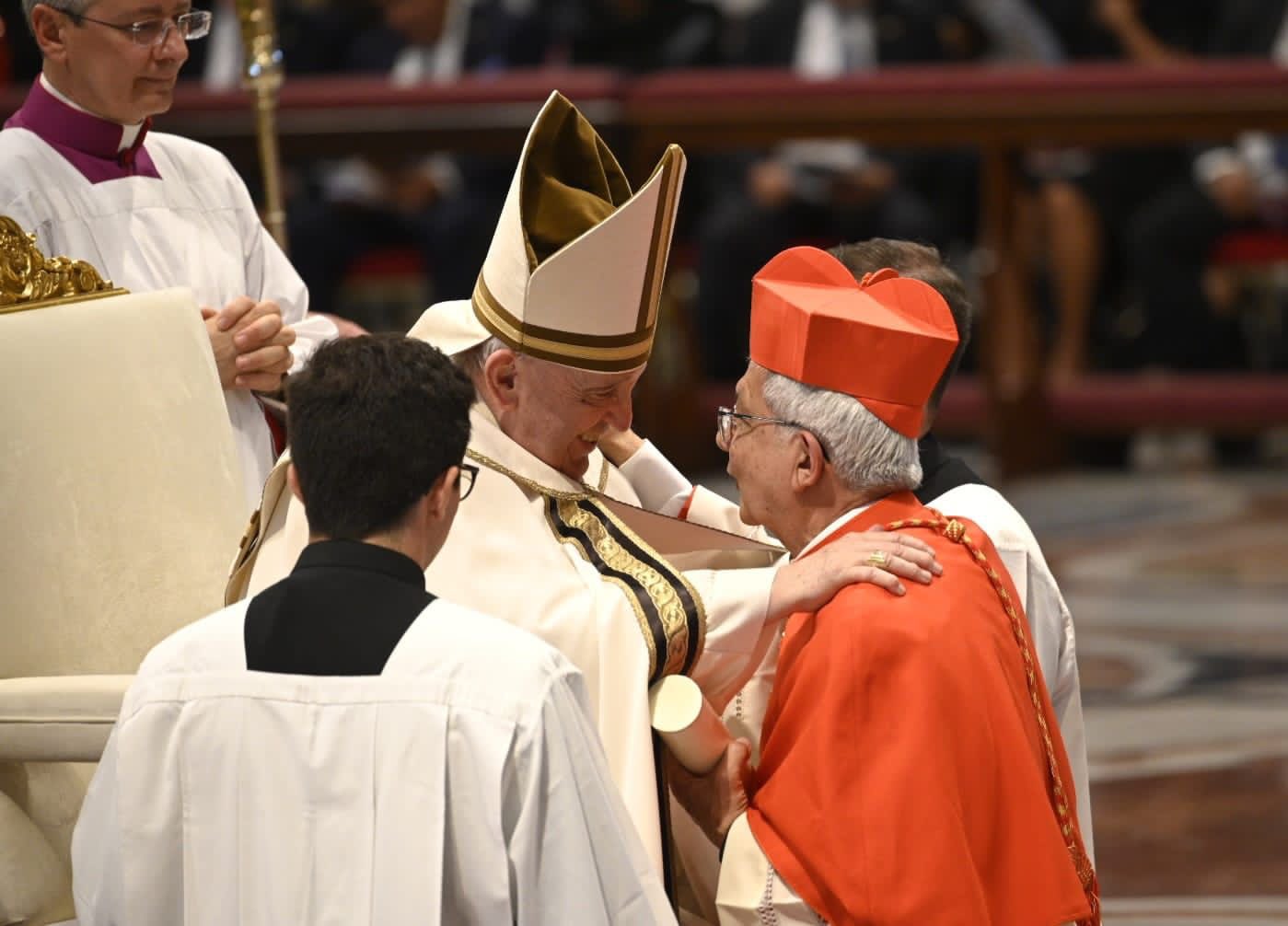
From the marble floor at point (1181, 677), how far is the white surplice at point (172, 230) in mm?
2134

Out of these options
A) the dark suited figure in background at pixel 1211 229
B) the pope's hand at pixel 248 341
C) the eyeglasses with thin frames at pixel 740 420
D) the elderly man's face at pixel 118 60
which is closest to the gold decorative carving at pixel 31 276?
the pope's hand at pixel 248 341

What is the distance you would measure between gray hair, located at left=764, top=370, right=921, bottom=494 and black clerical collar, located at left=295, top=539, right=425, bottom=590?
2.55 feet

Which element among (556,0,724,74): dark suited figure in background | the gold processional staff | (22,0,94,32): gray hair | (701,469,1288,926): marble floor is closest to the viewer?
(22,0,94,32): gray hair

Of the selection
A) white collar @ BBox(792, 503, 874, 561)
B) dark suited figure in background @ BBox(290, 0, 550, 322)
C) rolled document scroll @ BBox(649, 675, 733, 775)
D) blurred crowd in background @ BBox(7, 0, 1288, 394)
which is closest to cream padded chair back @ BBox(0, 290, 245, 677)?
rolled document scroll @ BBox(649, 675, 733, 775)

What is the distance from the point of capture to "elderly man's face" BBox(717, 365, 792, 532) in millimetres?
2932

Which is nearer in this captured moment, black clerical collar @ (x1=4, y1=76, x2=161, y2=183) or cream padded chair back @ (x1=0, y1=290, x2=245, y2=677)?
cream padded chair back @ (x1=0, y1=290, x2=245, y2=677)

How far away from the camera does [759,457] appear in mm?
2941

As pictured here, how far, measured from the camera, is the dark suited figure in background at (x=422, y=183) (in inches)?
364

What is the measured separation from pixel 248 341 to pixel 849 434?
135cm

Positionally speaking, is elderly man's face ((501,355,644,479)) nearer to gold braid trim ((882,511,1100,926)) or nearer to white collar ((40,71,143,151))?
gold braid trim ((882,511,1100,926))

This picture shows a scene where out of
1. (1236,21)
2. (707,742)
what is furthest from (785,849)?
(1236,21)

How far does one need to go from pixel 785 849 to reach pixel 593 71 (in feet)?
19.9

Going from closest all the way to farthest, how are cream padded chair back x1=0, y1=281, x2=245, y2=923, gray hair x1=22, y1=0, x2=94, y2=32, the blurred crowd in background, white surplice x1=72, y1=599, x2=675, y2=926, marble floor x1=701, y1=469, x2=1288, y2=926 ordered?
white surplice x1=72, y1=599, x2=675, y2=926 → cream padded chair back x1=0, y1=281, x2=245, y2=923 → gray hair x1=22, y1=0, x2=94, y2=32 → marble floor x1=701, y1=469, x2=1288, y2=926 → the blurred crowd in background

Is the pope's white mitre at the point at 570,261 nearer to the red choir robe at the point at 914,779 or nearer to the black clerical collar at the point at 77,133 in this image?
the red choir robe at the point at 914,779
